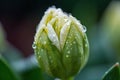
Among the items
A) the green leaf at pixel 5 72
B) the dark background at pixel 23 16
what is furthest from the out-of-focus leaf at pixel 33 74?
the dark background at pixel 23 16

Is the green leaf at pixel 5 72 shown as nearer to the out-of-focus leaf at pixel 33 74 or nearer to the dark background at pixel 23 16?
the out-of-focus leaf at pixel 33 74

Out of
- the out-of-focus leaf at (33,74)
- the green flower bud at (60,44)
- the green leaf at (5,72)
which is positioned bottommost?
the out-of-focus leaf at (33,74)

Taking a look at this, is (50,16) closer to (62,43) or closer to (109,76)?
(62,43)

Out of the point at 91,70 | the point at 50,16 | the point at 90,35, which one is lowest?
the point at 91,70

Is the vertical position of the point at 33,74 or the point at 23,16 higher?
the point at 23,16

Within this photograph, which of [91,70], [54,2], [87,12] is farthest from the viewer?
[54,2]

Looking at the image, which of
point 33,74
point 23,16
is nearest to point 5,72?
point 33,74

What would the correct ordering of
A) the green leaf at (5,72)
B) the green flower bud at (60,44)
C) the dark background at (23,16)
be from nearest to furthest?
1. the green flower bud at (60,44)
2. the green leaf at (5,72)
3. the dark background at (23,16)

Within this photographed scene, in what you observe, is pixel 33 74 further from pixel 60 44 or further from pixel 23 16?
pixel 23 16

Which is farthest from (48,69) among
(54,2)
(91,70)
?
(54,2)
